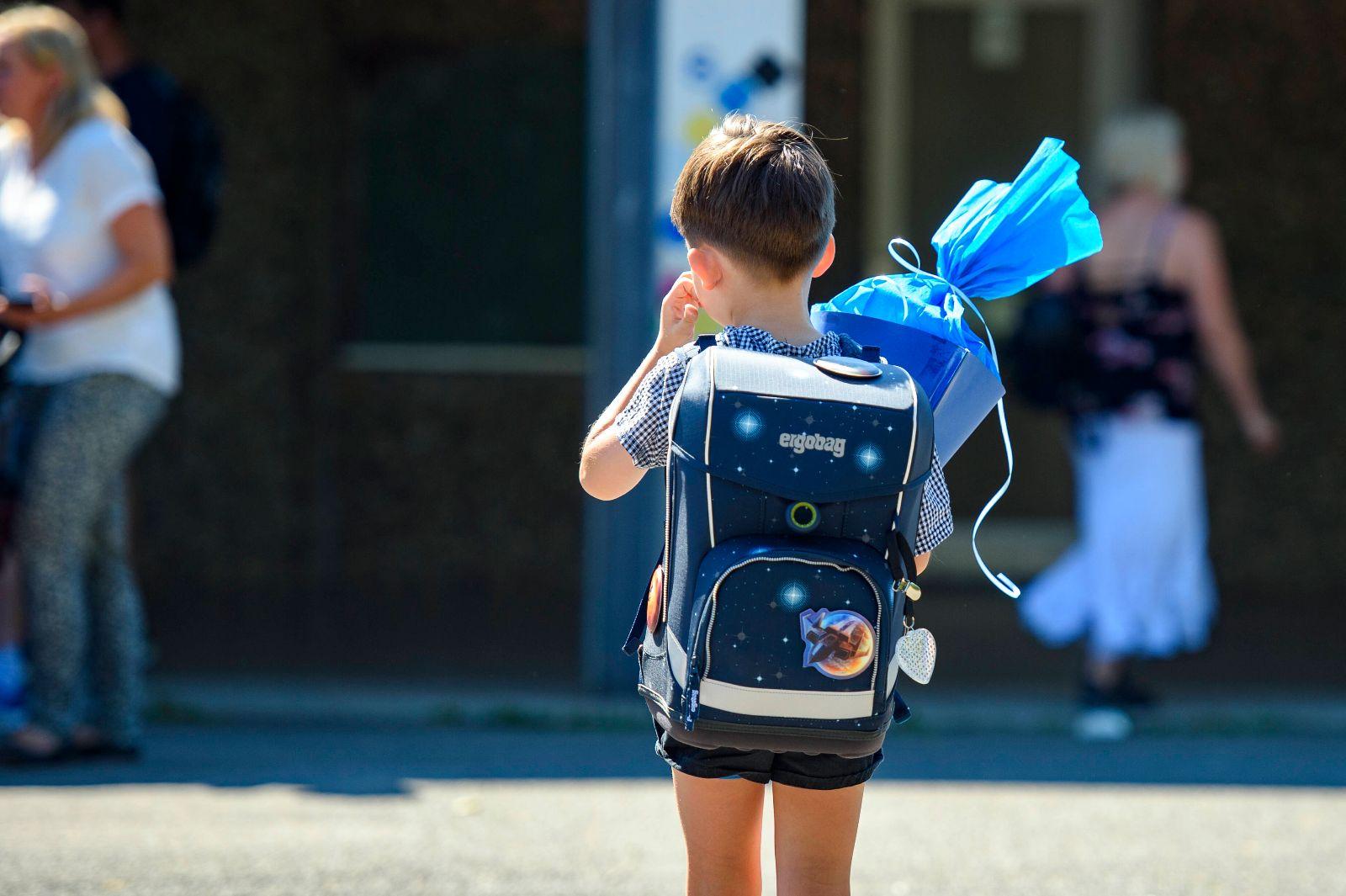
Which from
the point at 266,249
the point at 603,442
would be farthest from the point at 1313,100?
the point at 603,442

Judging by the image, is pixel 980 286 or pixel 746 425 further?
pixel 980 286

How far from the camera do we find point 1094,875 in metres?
4.48

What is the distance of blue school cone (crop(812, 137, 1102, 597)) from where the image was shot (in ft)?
9.37

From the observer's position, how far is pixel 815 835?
279 cm

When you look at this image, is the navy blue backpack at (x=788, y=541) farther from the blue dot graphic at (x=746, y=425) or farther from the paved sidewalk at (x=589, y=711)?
the paved sidewalk at (x=589, y=711)

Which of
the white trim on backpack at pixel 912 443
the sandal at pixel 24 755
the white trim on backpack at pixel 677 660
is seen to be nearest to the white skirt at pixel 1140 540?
the sandal at pixel 24 755

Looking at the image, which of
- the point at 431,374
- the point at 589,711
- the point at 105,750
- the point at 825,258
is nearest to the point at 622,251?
the point at 589,711

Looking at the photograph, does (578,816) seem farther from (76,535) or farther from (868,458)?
(868,458)

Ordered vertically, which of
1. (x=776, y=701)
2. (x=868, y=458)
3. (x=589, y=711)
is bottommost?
(x=589, y=711)

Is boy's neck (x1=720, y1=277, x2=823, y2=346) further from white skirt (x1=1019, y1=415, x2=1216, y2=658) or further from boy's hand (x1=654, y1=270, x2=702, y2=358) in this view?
white skirt (x1=1019, y1=415, x2=1216, y2=658)

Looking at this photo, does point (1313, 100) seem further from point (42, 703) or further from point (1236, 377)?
point (42, 703)

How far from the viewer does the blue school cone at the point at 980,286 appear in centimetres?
286

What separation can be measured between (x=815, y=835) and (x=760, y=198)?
37.6 inches

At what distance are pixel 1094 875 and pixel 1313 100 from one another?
529cm
